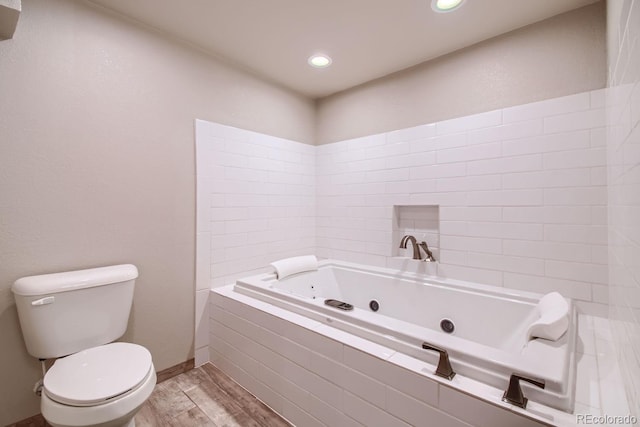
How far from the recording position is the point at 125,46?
1.75 metres

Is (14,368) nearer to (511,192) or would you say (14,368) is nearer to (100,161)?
(100,161)

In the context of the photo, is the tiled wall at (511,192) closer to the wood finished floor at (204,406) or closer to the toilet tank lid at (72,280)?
the wood finished floor at (204,406)

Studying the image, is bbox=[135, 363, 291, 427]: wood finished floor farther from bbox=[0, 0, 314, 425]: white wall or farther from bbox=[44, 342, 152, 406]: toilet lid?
bbox=[44, 342, 152, 406]: toilet lid

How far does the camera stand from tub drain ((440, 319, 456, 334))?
6.34 ft

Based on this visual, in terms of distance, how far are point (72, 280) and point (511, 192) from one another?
264 cm

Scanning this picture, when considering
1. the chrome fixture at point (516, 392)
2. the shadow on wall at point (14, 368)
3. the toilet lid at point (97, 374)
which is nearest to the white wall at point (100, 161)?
the shadow on wall at point (14, 368)

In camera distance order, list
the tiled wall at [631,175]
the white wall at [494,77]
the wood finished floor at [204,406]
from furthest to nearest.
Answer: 1. the white wall at [494,77]
2. the wood finished floor at [204,406]
3. the tiled wall at [631,175]

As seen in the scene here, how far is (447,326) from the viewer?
6.43ft

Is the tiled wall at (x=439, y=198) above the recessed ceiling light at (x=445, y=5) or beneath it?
beneath

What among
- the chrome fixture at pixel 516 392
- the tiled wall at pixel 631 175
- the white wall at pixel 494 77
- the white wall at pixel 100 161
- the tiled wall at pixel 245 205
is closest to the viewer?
the tiled wall at pixel 631 175

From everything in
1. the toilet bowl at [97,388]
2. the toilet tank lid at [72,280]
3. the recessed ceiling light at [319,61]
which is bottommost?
the toilet bowl at [97,388]

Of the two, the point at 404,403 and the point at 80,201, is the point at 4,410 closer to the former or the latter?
→ the point at 80,201

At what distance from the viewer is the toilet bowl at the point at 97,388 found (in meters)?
1.08

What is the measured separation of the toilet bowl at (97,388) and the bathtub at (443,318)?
0.76 m
